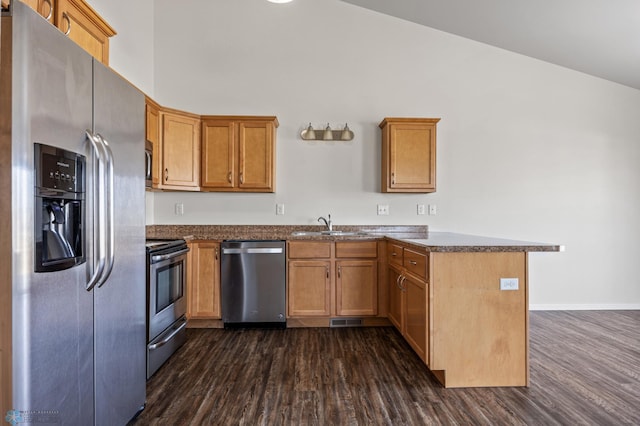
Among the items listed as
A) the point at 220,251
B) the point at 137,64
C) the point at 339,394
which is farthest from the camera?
the point at 137,64

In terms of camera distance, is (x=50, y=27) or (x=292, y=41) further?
(x=292, y=41)

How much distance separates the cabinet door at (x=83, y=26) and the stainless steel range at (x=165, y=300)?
4.17 feet

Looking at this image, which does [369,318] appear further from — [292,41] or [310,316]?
[292,41]

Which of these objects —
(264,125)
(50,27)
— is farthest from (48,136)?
(264,125)

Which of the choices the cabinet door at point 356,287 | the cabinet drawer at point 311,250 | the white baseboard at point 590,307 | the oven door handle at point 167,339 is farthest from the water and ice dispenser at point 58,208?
the white baseboard at point 590,307

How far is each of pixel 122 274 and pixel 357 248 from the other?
216 centimetres

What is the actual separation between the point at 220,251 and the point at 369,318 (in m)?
1.63

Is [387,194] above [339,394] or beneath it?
above

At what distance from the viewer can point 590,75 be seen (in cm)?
387

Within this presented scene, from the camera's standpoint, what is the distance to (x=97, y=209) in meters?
1.32

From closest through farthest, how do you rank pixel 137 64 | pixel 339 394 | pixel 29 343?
pixel 29 343, pixel 339 394, pixel 137 64

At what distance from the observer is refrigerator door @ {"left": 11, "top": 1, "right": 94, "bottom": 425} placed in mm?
1004

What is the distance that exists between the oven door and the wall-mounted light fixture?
1.81 metres

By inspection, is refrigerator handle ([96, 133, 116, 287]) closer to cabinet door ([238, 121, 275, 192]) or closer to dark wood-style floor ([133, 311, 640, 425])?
dark wood-style floor ([133, 311, 640, 425])
